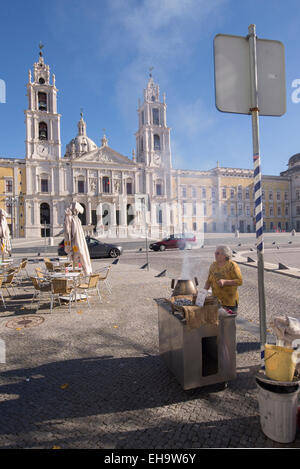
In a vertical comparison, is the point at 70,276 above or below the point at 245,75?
below

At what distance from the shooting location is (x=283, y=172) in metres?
74.9

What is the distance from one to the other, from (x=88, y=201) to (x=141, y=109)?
25.6m

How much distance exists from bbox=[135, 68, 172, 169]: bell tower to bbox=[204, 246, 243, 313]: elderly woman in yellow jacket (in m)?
55.6

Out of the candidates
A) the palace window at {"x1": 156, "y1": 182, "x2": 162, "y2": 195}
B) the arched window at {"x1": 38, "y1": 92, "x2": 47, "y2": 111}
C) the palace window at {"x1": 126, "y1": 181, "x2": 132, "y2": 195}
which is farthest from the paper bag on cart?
the arched window at {"x1": 38, "y1": 92, "x2": 47, "y2": 111}

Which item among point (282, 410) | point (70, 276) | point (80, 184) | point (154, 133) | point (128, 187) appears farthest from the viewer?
point (154, 133)

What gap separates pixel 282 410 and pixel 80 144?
72.3m

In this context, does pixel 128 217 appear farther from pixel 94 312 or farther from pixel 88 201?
pixel 94 312

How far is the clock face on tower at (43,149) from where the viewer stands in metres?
50.2

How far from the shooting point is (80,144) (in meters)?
68.1

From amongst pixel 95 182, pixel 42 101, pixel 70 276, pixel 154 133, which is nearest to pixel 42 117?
pixel 42 101

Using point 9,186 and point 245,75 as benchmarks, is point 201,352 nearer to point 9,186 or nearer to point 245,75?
point 245,75

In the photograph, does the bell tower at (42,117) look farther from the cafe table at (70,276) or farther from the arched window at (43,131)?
the cafe table at (70,276)

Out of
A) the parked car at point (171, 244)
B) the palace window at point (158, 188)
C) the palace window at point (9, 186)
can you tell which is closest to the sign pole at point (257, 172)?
the parked car at point (171, 244)

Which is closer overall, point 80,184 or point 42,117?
point 42,117
